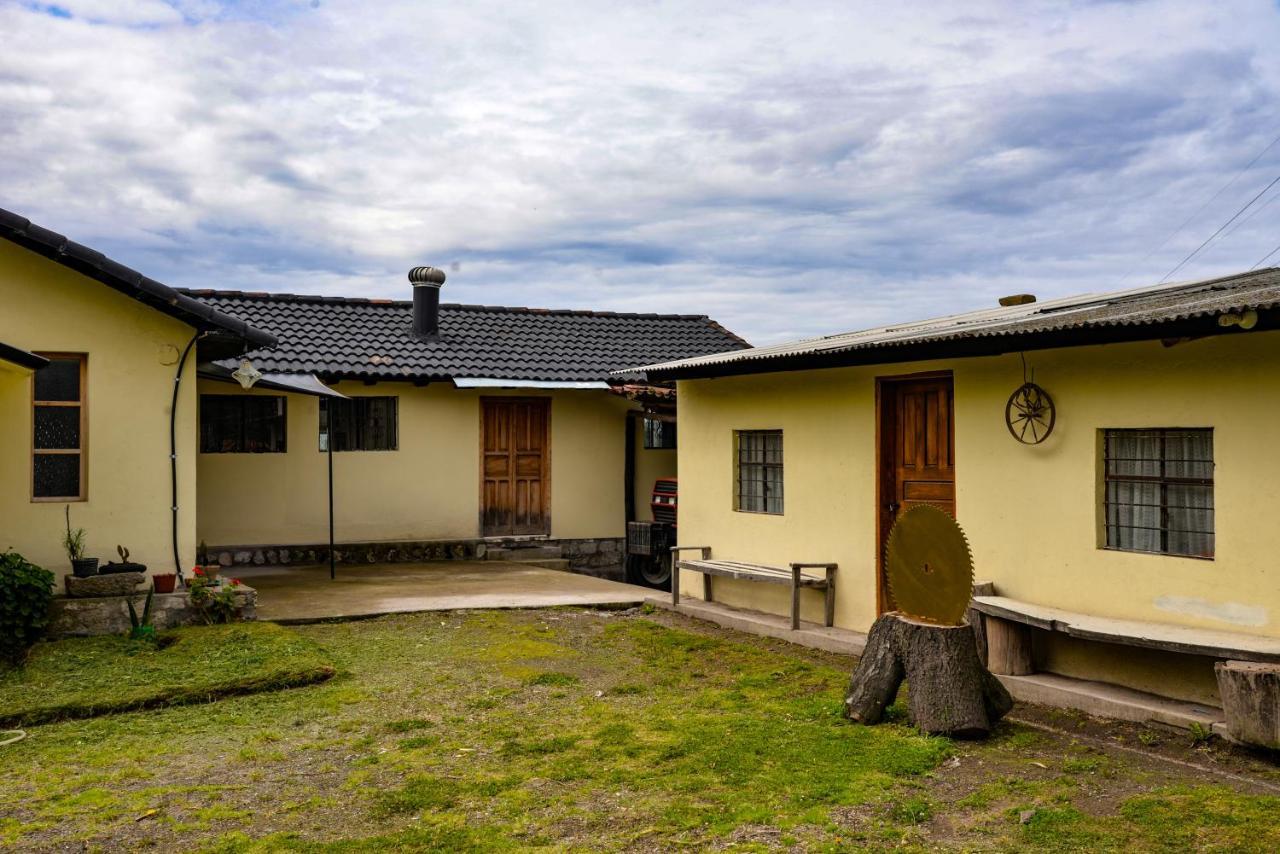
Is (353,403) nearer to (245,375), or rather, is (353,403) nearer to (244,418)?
(244,418)

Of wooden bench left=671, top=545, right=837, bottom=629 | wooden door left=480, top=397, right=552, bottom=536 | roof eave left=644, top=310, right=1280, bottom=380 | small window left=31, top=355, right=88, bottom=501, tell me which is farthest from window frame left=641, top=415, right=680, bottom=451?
small window left=31, top=355, right=88, bottom=501

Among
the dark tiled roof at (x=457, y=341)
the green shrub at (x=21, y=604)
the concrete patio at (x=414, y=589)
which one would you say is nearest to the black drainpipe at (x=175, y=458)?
the concrete patio at (x=414, y=589)

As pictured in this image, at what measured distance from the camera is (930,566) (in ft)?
22.5

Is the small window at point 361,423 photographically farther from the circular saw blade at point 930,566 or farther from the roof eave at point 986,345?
the circular saw blade at point 930,566

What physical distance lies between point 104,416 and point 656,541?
7.56 meters

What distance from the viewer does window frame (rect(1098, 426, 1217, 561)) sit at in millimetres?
6883

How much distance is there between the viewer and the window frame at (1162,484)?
688 cm

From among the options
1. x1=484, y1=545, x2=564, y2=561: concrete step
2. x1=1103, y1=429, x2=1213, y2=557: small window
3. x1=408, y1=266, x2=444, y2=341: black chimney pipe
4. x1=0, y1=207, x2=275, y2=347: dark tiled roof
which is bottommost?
x1=484, y1=545, x2=564, y2=561: concrete step

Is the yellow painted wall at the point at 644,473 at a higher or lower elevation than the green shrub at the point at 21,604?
higher

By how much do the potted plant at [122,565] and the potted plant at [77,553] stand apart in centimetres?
10

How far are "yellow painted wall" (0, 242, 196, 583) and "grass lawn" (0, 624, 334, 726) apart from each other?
3.43 feet

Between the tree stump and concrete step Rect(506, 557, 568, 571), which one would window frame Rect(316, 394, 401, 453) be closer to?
concrete step Rect(506, 557, 568, 571)

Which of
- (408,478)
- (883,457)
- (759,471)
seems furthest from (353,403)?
(883,457)

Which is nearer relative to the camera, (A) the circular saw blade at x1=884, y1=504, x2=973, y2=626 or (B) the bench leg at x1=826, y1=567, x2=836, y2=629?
(A) the circular saw blade at x1=884, y1=504, x2=973, y2=626
